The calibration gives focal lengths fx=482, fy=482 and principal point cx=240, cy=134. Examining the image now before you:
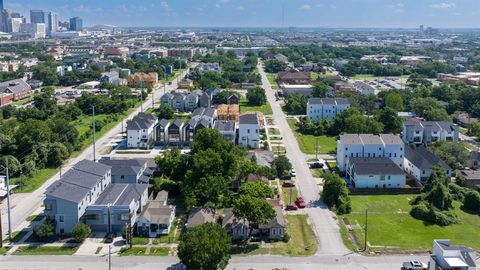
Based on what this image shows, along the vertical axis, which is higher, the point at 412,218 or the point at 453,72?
the point at 453,72

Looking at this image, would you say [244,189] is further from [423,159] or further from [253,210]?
[423,159]

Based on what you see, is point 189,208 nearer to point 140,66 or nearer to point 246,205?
point 246,205

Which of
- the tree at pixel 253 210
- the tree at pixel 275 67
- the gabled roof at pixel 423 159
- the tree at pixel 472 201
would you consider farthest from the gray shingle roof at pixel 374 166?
the tree at pixel 275 67

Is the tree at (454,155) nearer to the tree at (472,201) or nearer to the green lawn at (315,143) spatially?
the tree at (472,201)

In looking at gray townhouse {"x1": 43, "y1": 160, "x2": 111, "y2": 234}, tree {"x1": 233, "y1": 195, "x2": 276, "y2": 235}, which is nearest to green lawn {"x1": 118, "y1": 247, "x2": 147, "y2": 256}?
gray townhouse {"x1": 43, "y1": 160, "x2": 111, "y2": 234}

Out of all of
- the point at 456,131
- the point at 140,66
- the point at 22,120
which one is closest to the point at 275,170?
the point at 456,131

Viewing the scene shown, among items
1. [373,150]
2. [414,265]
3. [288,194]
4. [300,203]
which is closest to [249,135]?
[373,150]
